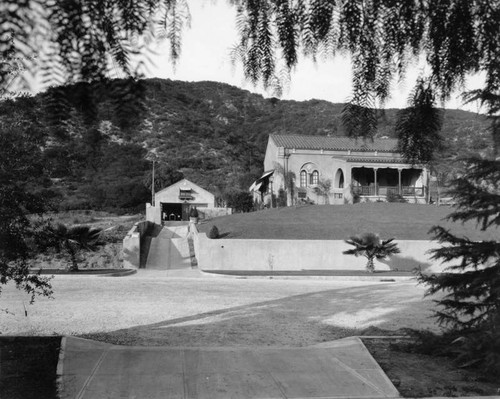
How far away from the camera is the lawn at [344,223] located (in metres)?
30.6

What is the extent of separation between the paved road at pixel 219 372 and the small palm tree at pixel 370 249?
52.4 feet

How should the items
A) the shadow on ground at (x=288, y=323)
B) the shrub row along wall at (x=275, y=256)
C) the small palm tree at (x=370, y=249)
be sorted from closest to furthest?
Answer: the shadow on ground at (x=288, y=323)
the small palm tree at (x=370, y=249)
the shrub row along wall at (x=275, y=256)

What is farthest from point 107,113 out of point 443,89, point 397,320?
point 397,320

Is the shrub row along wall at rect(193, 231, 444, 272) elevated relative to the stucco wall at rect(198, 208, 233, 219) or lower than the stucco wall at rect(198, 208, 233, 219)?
lower

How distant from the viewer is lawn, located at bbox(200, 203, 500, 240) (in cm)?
3059

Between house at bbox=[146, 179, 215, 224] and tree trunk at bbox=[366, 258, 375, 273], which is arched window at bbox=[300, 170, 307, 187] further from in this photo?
tree trunk at bbox=[366, 258, 375, 273]

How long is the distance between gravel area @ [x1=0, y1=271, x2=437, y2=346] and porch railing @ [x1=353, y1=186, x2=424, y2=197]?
81.8ft

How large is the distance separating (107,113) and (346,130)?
5.84ft

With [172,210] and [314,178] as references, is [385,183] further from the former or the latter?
[172,210]

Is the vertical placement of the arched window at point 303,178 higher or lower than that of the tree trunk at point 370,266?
higher

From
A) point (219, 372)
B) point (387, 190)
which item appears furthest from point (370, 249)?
point (387, 190)

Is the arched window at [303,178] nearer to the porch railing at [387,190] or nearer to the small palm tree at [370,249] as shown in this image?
the porch railing at [387,190]

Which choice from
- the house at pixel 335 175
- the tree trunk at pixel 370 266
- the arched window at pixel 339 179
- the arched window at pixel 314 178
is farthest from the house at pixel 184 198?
the tree trunk at pixel 370 266

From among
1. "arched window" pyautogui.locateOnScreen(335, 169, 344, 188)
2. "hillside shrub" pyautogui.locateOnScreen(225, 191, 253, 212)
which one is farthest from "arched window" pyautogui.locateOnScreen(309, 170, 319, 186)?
"hillside shrub" pyautogui.locateOnScreen(225, 191, 253, 212)
